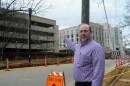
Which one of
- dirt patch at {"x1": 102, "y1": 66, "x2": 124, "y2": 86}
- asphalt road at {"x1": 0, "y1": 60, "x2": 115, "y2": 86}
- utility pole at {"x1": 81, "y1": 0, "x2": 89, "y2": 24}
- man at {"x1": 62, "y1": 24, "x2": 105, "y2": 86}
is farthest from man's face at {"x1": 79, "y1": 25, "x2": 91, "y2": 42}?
asphalt road at {"x1": 0, "y1": 60, "x2": 115, "y2": 86}

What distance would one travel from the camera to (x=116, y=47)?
12962 cm

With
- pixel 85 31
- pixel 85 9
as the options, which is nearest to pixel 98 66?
pixel 85 31

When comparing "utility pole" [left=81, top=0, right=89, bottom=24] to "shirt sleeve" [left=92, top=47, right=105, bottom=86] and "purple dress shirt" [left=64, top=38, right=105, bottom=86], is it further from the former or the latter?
"shirt sleeve" [left=92, top=47, right=105, bottom=86]

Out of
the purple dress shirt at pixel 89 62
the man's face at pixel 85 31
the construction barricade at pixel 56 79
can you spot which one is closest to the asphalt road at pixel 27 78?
the construction barricade at pixel 56 79

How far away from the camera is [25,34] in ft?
252

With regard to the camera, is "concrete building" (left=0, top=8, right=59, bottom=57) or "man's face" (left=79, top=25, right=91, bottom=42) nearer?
"man's face" (left=79, top=25, right=91, bottom=42)

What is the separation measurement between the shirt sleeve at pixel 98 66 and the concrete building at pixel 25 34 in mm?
57258

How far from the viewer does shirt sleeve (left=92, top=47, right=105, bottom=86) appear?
15.3ft

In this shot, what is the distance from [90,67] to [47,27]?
10381 cm

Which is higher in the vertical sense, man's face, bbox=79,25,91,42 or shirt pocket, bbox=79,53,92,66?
man's face, bbox=79,25,91,42

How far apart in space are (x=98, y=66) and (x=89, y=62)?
0.80ft

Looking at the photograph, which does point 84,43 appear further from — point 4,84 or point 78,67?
point 4,84

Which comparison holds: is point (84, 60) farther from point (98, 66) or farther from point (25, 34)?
point (25, 34)

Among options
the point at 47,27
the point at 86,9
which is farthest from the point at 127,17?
the point at 47,27
